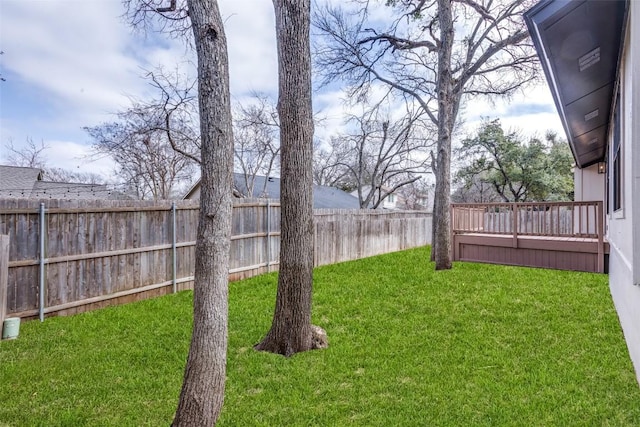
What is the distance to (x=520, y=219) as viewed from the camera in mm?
8773

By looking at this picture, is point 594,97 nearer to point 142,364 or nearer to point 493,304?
point 493,304

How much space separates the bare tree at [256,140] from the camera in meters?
18.6

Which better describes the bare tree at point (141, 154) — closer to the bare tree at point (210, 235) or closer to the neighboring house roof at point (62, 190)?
the neighboring house roof at point (62, 190)

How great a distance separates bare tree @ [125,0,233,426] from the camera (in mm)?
2295

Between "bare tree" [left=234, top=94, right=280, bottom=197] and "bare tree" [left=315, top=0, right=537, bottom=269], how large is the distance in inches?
294

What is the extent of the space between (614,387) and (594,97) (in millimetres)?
4271

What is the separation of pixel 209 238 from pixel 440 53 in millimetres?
8307

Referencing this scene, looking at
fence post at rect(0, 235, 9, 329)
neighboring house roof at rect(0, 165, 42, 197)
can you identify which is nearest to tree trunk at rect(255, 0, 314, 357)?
fence post at rect(0, 235, 9, 329)

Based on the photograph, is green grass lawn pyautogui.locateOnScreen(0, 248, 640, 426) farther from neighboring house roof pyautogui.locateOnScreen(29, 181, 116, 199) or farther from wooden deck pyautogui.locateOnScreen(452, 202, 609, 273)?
neighboring house roof pyautogui.locateOnScreen(29, 181, 116, 199)

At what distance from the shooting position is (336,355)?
360 cm

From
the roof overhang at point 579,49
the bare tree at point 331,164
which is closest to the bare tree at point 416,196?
the bare tree at point 331,164

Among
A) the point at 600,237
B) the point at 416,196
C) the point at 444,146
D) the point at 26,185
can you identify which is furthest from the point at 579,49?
the point at 416,196

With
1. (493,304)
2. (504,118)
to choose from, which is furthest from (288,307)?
(504,118)

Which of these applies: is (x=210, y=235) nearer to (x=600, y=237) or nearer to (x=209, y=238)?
(x=209, y=238)
